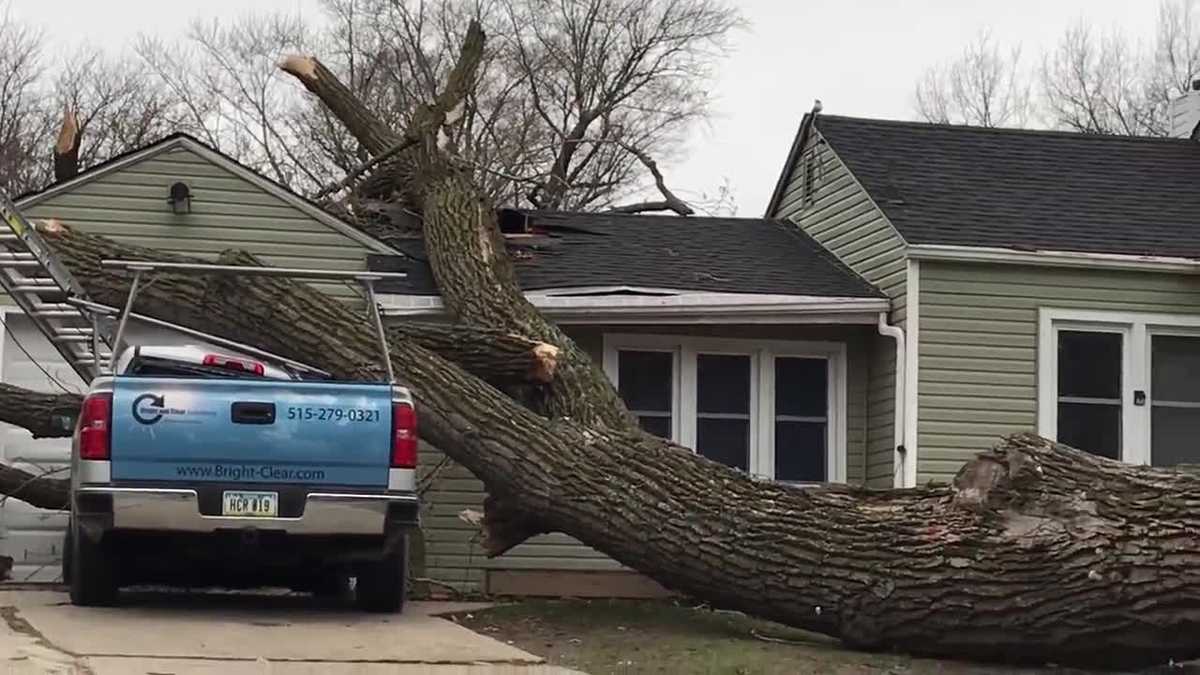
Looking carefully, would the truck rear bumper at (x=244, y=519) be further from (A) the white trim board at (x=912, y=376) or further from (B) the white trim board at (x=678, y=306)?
(A) the white trim board at (x=912, y=376)

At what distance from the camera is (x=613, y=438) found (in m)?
9.96

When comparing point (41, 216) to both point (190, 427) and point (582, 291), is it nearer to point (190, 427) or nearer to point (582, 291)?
point (582, 291)

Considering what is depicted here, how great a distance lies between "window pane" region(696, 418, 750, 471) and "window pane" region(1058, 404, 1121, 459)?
2.63 metres

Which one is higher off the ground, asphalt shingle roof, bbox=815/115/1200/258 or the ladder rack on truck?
asphalt shingle roof, bbox=815/115/1200/258

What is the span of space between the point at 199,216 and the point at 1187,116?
10335 millimetres

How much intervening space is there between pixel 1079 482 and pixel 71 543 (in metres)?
5.95

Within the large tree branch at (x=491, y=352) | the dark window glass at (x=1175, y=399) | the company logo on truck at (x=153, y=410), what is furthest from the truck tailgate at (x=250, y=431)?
the dark window glass at (x=1175, y=399)

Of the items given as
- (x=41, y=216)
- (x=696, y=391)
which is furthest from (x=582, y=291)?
(x=41, y=216)

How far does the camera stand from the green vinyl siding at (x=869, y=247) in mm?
13234

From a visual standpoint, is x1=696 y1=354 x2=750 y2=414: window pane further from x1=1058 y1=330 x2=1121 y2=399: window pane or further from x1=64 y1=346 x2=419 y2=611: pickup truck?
x1=64 y1=346 x2=419 y2=611: pickup truck

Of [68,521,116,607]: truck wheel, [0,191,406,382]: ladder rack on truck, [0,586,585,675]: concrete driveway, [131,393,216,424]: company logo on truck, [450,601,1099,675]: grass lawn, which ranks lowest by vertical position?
[450,601,1099,675]: grass lawn

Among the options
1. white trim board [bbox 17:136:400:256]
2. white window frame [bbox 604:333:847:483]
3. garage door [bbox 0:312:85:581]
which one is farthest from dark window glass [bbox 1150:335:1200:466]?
garage door [bbox 0:312:85:581]

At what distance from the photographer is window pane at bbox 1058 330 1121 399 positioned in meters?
13.2

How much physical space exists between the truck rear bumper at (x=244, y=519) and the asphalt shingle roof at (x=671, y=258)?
4677 millimetres
